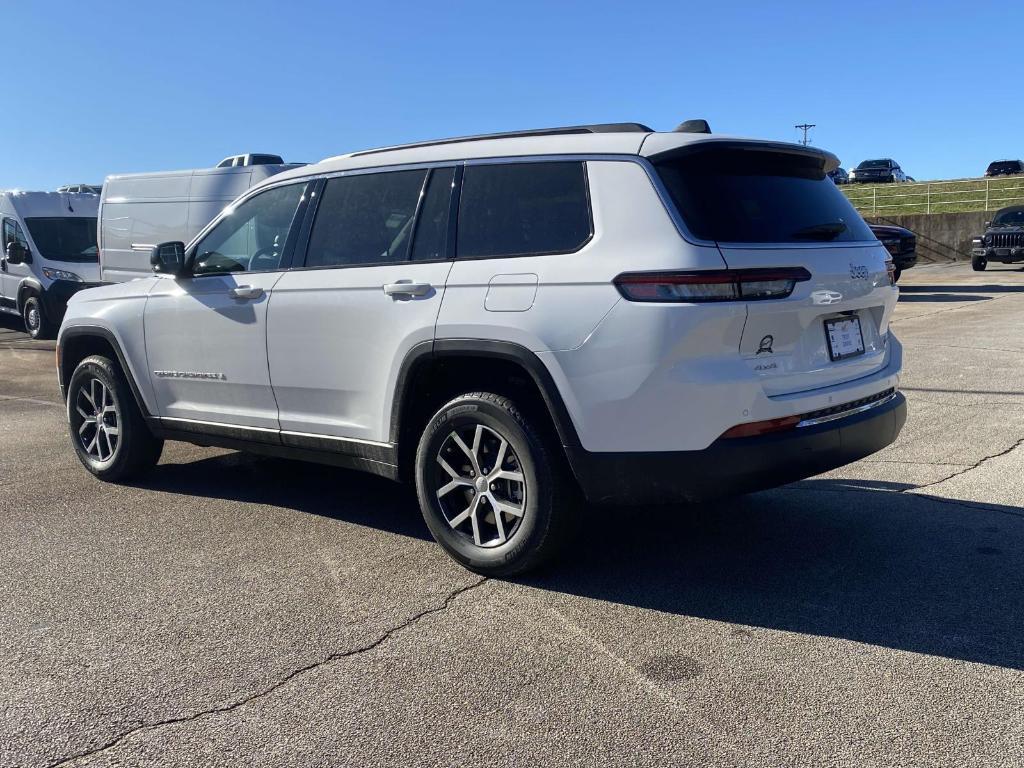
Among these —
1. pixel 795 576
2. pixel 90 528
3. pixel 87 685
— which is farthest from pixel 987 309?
pixel 87 685

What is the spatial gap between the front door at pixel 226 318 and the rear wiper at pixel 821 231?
2.61 meters

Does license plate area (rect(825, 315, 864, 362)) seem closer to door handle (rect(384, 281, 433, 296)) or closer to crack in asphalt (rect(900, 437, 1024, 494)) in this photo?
crack in asphalt (rect(900, 437, 1024, 494))

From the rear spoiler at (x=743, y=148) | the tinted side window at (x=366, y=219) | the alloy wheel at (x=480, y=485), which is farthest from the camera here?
the tinted side window at (x=366, y=219)

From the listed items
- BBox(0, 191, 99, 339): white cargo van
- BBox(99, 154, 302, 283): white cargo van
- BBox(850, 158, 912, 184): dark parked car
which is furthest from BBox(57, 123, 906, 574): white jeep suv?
BBox(850, 158, 912, 184): dark parked car

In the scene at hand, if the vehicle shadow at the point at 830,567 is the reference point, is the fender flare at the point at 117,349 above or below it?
above

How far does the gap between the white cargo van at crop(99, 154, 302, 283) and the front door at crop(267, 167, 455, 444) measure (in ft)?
24.8

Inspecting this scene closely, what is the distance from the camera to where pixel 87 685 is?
3.43 metres

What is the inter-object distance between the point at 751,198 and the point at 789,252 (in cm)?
29

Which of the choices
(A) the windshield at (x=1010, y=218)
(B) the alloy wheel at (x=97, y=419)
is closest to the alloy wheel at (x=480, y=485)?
(B) the alloy wheel at (x=97, y=419)

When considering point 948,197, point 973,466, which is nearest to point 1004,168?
point 948,197

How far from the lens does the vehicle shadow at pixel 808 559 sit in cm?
382

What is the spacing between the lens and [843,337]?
4332mm

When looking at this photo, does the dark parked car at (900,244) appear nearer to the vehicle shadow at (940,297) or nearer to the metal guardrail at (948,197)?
the vehicle shadow at (940,297)

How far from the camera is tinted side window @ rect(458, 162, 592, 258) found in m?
4.25
